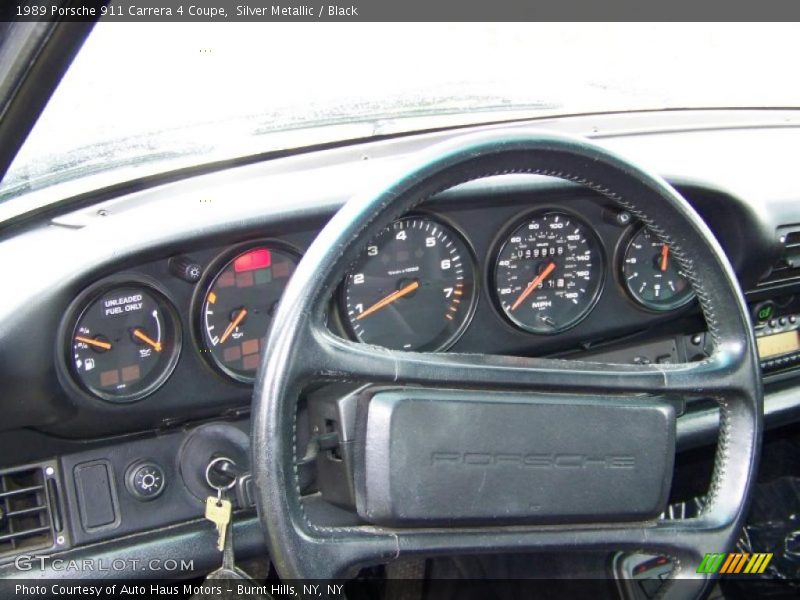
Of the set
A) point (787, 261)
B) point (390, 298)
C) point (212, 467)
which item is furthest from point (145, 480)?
point (787, 261)

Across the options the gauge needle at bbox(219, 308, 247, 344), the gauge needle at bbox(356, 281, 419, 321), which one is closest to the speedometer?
the gauge needle at bbox(356, 281, 419, 321)

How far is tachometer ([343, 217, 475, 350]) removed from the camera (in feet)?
8.51

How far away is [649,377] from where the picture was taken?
6.42 ft

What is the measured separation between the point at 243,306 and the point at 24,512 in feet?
2.22

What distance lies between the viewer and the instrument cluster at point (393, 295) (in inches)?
94.4

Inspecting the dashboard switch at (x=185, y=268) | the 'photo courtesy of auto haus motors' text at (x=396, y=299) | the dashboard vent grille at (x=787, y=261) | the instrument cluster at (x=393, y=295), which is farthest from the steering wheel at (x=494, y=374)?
the dashboard vent grille at (x=787, y=261)

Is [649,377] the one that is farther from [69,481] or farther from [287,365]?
[69,481]

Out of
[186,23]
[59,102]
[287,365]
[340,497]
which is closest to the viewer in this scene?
[287,365]

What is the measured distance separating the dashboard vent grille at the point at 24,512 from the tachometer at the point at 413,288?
0.82m

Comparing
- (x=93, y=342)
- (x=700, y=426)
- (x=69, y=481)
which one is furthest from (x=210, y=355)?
(x=700, y=426)

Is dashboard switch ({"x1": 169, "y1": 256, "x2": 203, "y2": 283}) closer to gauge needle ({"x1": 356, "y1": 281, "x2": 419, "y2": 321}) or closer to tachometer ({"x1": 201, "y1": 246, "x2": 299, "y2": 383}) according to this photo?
tachometer ({"x1": 201, "y1": 246, "x2": 299, "y2": 383})

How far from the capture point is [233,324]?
2.52 metres

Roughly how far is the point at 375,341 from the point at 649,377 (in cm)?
88

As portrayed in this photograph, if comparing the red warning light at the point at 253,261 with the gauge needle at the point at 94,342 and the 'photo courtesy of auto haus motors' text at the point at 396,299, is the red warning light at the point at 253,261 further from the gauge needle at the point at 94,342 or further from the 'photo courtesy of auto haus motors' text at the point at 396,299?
the gauge needle at the point at 94,342
